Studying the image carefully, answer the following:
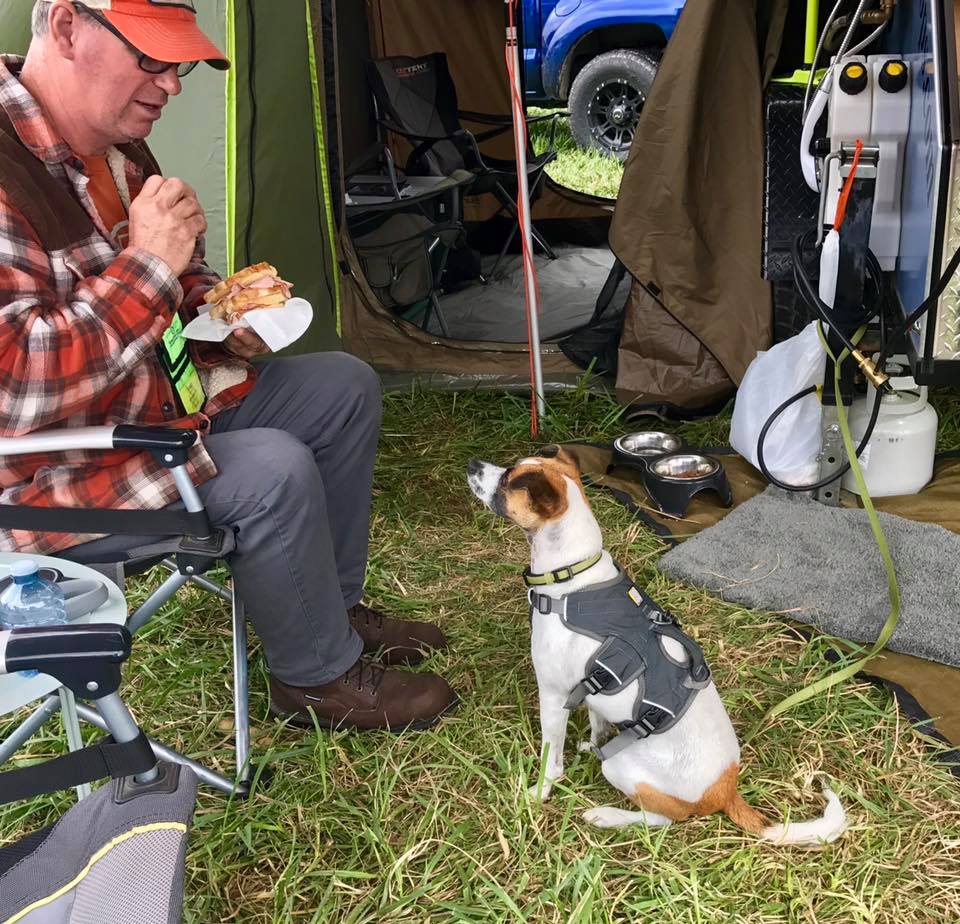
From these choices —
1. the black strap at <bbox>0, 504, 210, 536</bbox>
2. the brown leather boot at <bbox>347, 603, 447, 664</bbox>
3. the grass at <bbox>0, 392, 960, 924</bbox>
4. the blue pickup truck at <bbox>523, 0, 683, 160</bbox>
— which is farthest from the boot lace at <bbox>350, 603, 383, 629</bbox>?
the blue pickup truck at <bbox>523, 0, 683, 160</bbox>

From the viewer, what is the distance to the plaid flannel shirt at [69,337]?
1.51m

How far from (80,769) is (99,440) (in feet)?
1.92

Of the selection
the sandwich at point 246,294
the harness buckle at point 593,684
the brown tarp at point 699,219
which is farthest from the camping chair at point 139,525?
the brown tarp at point 699,219

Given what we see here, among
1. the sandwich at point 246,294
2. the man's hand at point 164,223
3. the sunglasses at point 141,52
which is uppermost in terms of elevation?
the sunglasses at point 141,52

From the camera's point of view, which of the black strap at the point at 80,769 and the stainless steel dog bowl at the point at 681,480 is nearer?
the black strap at the point at 80,769

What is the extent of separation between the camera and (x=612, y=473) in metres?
3.10

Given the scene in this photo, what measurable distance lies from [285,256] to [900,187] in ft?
5.75

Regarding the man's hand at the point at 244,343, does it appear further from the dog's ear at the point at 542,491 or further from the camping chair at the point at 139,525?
the dog's ear at the point at 542,491

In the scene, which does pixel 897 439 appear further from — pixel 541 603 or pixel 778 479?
pixel 541 603

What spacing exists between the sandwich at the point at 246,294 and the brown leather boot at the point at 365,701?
717 millimetres

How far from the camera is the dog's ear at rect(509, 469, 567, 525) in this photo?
5.56ft

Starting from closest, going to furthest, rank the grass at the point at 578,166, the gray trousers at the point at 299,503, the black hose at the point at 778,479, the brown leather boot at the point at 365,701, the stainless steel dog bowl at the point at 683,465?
the gray trousers at the point at 299,503 < the brown leather boot at the point at 365,701 < the black hose at the point at 778,479 < the stainless steel dog bowl at the point at 683,465 < the grass at the point at 578,166

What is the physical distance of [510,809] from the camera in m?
1.80

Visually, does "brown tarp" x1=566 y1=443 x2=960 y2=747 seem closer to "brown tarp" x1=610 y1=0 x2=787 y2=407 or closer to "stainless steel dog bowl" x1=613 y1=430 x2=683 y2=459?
"stainless steel dog bowl" x1=613 y1=430 x2=683 y2=459
